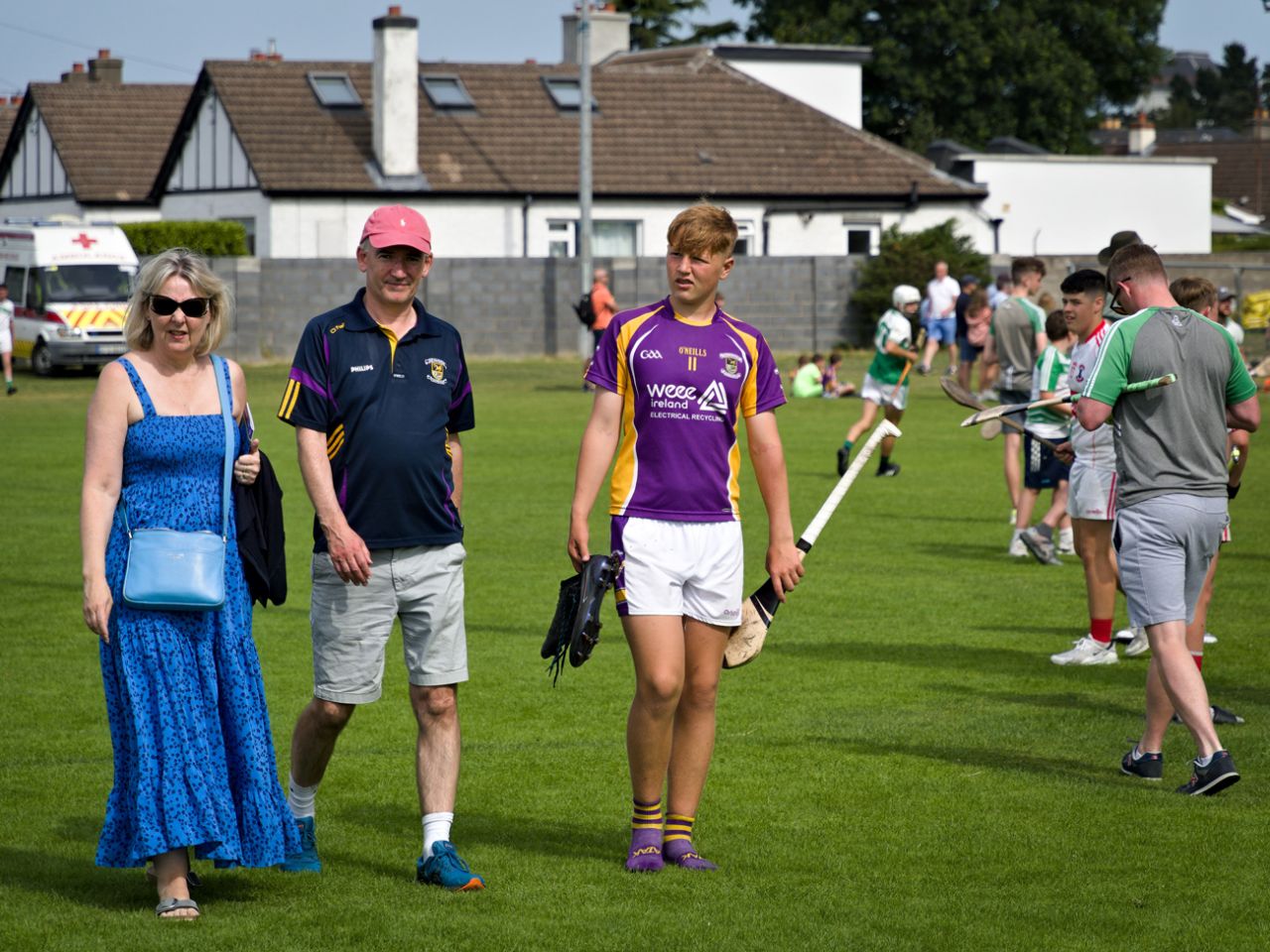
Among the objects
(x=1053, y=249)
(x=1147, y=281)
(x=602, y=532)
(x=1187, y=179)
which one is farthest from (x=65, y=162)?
(x=1147, y=281)

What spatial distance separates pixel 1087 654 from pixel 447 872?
505 centimetres

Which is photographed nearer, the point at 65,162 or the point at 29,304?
the point at 29,304

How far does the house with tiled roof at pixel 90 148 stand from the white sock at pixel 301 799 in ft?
154

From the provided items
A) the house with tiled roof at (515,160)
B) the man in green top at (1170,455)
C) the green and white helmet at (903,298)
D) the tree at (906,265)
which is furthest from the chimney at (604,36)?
the man in green top at (1170,455)

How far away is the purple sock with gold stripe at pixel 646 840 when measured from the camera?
20.4ft

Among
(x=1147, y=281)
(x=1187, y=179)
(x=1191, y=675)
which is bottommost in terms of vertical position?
(x=1191, y=675)

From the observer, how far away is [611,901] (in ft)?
19.3

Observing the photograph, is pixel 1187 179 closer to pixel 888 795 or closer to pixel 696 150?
pixel 696 150

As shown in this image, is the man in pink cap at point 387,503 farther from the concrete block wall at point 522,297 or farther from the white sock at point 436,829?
the concrete block wall at point 522,297

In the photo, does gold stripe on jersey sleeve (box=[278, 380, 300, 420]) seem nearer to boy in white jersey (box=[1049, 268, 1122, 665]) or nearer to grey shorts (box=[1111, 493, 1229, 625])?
grey shorts (box=[1111, 493, 1229, 625])

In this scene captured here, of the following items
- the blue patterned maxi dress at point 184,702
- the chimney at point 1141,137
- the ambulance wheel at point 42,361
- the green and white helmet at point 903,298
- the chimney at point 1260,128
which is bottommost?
the blue patterned maxi dress at point 184,702

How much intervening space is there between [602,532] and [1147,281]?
850 cm

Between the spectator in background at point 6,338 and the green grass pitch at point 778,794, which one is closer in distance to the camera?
the green grass pitch at point 778,794

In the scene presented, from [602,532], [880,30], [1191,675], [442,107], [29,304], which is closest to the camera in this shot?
[1191,675]
